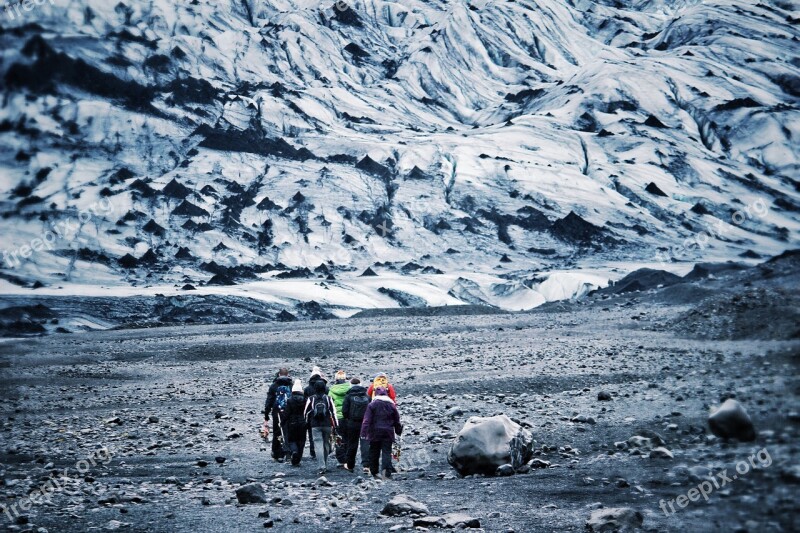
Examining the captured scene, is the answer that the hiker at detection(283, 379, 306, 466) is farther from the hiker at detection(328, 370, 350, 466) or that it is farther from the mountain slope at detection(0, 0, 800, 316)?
the mountain slope at detection(0, 0, 800, 316)

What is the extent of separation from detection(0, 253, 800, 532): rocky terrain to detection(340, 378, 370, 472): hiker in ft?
1.16

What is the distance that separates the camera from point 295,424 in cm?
1222

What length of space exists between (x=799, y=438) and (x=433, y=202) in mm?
71912

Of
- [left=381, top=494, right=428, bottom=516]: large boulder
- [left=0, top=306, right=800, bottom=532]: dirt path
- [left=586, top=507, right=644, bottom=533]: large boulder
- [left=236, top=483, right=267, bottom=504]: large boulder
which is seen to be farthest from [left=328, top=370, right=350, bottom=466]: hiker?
[left=586, top=507, right=644, bottom=533]: large boulder

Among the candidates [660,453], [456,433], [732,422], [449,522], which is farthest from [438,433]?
[732,422]

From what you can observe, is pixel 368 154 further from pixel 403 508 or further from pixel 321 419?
pixel 403 508

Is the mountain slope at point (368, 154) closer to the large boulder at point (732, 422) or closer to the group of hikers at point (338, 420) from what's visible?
the group of hikers at point (338, 420)

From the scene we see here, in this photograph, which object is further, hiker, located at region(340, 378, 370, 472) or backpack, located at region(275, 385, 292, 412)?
backpack, located at region(275, 385, 292, 412)

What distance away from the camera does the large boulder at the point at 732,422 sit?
3.62 meters

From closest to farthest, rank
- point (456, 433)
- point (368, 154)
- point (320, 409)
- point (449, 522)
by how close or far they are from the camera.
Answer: point (449, 522), point (320, 409), point (456, 433), point (368, 154)

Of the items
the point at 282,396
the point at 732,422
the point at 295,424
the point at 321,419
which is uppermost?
the point at 732,422

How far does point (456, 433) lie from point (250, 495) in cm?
472

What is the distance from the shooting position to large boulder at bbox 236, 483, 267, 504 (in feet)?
29.9

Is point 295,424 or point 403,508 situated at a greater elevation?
point 295,424
